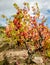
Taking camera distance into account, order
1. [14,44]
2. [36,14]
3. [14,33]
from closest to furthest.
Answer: [14,33]
[36,14]
[14,44]

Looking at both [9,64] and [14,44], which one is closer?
[9,64]

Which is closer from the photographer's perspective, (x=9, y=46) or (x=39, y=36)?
(x=39, y=36)

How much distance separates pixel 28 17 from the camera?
1094 inches

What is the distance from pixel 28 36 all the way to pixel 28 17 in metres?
2.36

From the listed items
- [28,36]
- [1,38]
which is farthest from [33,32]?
[1,38]

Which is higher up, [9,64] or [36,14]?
[36,14]

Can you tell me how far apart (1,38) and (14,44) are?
402cm

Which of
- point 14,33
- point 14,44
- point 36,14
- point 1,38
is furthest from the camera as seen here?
point 1,38

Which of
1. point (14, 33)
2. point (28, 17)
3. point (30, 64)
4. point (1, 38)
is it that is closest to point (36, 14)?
point (28, 17)

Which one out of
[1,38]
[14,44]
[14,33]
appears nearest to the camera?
[14,33]

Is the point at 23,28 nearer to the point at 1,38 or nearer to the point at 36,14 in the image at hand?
the point at 36,14

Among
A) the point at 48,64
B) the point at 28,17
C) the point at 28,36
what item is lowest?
the point at 48,64

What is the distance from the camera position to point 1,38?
35.7 m

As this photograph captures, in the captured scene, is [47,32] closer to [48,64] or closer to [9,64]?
[48,64]
